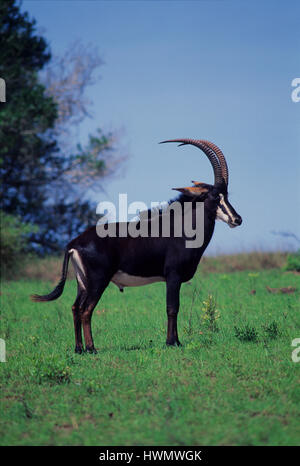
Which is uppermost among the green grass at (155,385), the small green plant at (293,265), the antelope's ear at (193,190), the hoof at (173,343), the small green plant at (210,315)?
the antelope's ear at (193,190)

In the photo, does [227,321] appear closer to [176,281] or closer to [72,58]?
[176,281]

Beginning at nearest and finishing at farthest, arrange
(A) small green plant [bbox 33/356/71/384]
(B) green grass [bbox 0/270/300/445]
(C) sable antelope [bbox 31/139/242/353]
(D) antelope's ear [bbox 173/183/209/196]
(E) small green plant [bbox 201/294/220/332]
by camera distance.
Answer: (B) green grass [bbox 0/270/300/445], (A) small green plant [bbox 33/356/71/384], (C) sable antelope [bbox 31/139/242/353], (D) antelope's ear [bbox 173/183/209/196], (E) small green plant [bbox 201/294/220/332]

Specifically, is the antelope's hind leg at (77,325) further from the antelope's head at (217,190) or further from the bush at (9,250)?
the bush at (9,250)

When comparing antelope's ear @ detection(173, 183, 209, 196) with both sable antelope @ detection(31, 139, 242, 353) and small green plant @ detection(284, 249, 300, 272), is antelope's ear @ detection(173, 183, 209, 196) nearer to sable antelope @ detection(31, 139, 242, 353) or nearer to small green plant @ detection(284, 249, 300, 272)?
sable antelope @ detection(31, 139, 242, 353)

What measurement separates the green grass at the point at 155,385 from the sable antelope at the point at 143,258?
2.18ft

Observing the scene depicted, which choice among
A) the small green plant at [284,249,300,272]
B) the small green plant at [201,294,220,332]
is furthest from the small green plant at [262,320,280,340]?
the small green plant at [284,249,300,272]

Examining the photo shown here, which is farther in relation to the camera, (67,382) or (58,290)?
(58,290)

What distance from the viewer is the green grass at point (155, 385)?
15.4 feet

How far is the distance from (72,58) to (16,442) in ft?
80.8

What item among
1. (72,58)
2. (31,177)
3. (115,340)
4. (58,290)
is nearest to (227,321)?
(115,340)

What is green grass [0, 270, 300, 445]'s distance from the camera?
4.70 metres

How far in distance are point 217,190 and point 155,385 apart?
3085 mm

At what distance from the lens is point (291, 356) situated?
684cm

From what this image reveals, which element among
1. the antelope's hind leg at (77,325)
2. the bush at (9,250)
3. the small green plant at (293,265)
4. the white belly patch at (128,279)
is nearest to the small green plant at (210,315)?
the white belly patch at (128,279)
